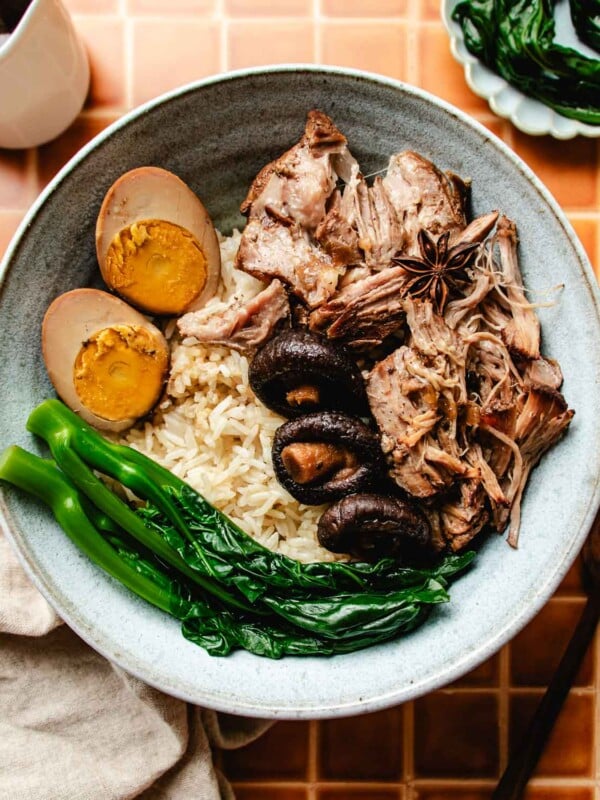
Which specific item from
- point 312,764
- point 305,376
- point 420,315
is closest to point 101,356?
point 305,376

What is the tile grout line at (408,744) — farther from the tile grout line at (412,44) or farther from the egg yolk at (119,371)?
the tile grout line at (412,44)

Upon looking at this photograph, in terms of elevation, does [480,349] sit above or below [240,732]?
above

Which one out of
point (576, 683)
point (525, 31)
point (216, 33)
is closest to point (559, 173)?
point (525, 31)

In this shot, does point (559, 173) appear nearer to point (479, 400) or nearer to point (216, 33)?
point (479, 400)

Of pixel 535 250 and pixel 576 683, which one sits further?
pixel 576 683

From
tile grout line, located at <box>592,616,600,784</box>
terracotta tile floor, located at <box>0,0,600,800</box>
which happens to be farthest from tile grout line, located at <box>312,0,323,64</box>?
tile grout line, located at <box>592,616,600,784</box>

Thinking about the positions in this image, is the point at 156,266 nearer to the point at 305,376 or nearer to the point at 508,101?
the point at 305,376
